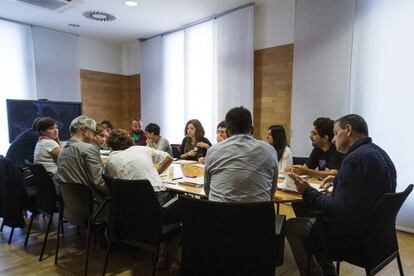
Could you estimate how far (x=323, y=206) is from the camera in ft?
5.49

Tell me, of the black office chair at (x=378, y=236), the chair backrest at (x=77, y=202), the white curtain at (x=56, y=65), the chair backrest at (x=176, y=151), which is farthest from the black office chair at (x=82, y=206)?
the white curtain at (x=56, y=65)

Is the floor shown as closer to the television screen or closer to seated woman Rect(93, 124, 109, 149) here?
seated woman Rect(93, 124, 109, 149)

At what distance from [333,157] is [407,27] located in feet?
5.03

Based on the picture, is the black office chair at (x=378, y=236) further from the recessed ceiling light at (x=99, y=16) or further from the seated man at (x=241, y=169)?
the recessed ceiling light at (x=99, y=16)

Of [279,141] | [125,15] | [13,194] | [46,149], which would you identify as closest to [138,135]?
[125,15]

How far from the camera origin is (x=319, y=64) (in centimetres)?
375

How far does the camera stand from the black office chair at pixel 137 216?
72.6 inches

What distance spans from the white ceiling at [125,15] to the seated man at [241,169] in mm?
3096

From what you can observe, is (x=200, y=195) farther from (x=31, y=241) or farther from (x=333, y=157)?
(x=31, y=241)

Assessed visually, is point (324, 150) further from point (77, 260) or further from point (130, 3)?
point (130, 3)

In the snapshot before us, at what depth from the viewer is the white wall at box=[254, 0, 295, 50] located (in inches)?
163

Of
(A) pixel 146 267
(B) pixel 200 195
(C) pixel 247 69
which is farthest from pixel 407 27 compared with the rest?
(A) pixel 146 267

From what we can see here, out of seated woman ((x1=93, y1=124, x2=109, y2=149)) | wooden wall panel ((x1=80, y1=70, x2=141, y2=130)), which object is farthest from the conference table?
wooden wall panel ((x1=80, y1=70, x2=141, y2=130))

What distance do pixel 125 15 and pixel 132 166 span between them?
3.45 metres
